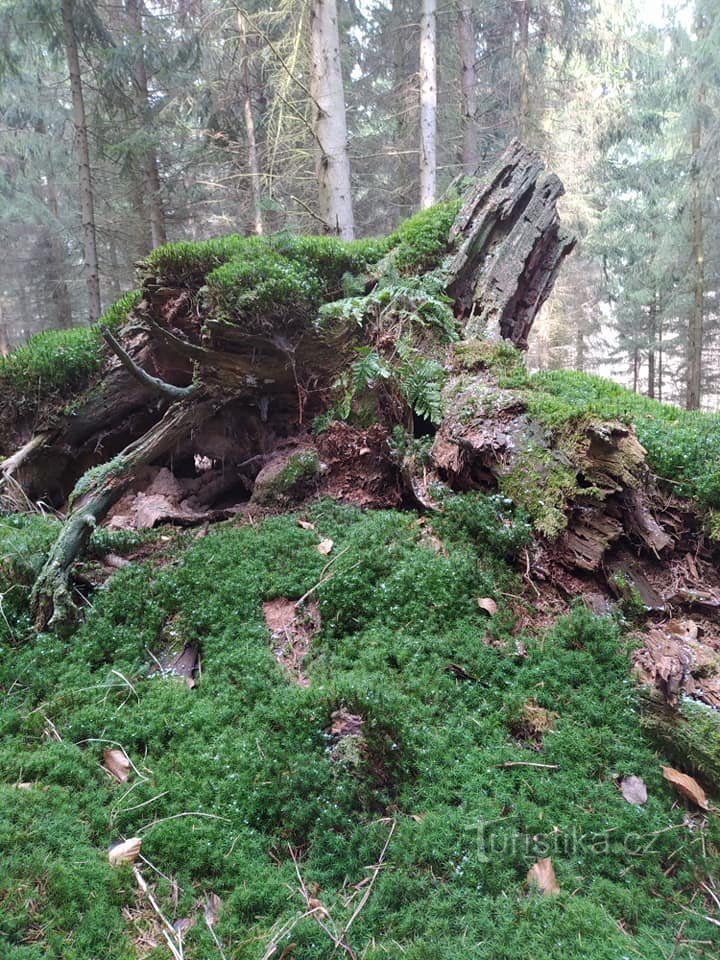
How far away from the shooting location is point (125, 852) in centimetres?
230

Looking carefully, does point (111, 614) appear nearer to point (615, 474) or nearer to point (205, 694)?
point (205, 694)

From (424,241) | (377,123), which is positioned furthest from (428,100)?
(424,241)

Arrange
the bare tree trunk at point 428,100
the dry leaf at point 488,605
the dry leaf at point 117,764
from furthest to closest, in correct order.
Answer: the bare tree trunk at point 428,100
the dry leaf at point 488,605
the dry leaf at point 117,764

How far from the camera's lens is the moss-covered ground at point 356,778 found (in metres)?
2.06

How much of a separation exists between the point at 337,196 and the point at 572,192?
42.0 feet

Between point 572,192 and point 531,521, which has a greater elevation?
point 572,192

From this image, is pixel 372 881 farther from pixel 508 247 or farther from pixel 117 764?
pixel 508 247

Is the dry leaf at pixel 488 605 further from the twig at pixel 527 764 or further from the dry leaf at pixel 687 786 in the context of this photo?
the dry leaf at pixel 687 786

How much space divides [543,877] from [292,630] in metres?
2.01

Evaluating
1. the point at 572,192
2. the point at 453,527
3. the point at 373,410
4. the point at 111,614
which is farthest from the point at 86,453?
the point at 572,192

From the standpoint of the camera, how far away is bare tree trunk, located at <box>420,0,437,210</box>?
1091cm

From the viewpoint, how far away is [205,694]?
319cm

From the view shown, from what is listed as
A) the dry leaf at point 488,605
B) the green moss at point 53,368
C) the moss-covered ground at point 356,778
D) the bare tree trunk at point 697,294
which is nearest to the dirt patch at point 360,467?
the moss-covered ground at point 356,778

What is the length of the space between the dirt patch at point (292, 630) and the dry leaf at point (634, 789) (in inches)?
70.0
